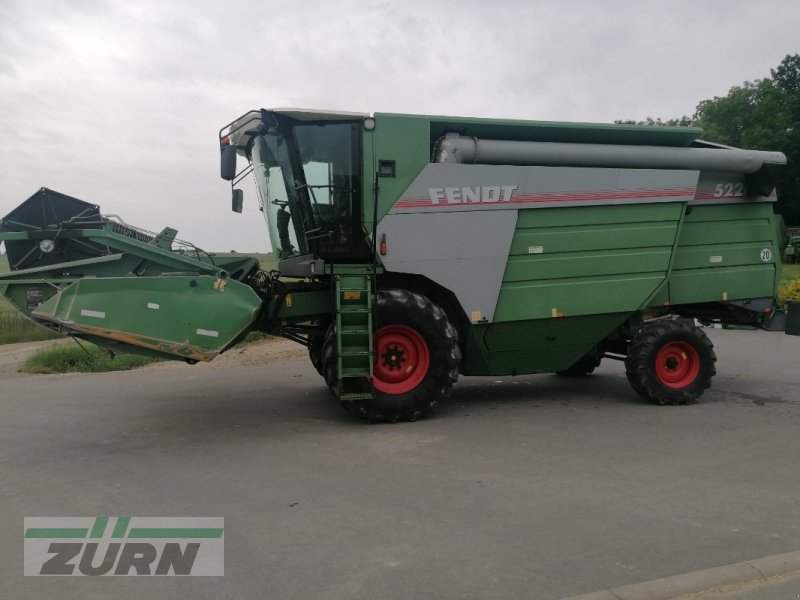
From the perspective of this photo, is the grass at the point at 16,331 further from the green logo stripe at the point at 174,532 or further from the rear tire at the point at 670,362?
the rear tire at the point at 670,362

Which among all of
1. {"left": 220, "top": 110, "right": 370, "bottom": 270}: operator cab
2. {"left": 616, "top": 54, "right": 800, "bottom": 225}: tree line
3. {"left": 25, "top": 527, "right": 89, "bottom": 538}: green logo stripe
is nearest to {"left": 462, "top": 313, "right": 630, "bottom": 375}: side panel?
{"left": 220, "top": 110, "right": 370, "bottom": 270}: operator cab

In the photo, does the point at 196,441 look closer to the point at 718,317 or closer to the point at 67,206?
the point at 67,206

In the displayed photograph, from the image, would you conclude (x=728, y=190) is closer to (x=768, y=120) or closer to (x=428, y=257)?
(x=428, y=257)

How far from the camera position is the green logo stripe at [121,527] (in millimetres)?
3781

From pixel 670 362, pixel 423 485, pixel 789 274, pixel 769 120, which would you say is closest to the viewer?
pixel 423 485

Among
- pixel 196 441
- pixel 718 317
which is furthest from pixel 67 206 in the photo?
pixel 718 317

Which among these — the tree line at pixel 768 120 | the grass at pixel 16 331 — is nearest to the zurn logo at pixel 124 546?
the grass at pixel 16 331

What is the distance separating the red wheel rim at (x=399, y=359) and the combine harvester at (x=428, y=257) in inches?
0.8

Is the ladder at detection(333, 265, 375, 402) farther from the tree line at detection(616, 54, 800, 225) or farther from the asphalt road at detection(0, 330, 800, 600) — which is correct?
the tree line at detection(616, 54, 800, 225)

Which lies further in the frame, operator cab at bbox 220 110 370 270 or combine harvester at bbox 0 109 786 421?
operator cab at bbox 220 110 370 270

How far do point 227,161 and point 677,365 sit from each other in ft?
18.6

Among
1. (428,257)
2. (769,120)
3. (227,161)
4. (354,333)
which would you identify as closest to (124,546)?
(354,333)

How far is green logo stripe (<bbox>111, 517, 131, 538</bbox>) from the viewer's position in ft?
12.4

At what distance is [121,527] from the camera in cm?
388
